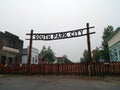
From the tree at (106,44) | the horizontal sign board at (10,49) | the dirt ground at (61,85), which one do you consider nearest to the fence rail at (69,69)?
the dirt ground at (61,85)

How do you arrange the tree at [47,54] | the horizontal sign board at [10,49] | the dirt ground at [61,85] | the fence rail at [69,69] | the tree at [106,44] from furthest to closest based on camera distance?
the tree at [47,54], the tree at [106,44], the horizontal sign board at [10,49], the fence rail at [69,69], the dirt ground at [61,85]

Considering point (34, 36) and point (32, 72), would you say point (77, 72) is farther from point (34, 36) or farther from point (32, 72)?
point (34, 36)

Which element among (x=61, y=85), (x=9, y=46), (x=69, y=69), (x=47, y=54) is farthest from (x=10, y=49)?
(x=47, y=54)

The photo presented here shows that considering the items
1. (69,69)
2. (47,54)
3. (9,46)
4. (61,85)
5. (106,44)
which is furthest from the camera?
(47,54)

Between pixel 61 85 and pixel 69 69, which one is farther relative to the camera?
pixel 69 69

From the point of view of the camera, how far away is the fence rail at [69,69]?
45.2 ft

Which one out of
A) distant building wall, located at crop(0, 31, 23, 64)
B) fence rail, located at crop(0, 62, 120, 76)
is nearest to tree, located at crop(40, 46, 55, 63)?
distant building wall, located at crop(0, 31, 23, 64)

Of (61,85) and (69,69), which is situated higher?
(69,69)

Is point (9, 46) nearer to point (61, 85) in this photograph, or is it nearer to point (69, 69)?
point (69, 69)

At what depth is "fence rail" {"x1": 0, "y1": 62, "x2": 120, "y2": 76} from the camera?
13.8 metres

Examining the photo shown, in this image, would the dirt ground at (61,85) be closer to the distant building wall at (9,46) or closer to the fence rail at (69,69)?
the fence rail at (69,69)

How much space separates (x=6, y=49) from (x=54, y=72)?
41.8 ft

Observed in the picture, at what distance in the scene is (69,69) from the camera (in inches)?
599

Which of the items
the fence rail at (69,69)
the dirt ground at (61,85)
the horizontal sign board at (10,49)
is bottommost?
the dirt ground at (61,85)
